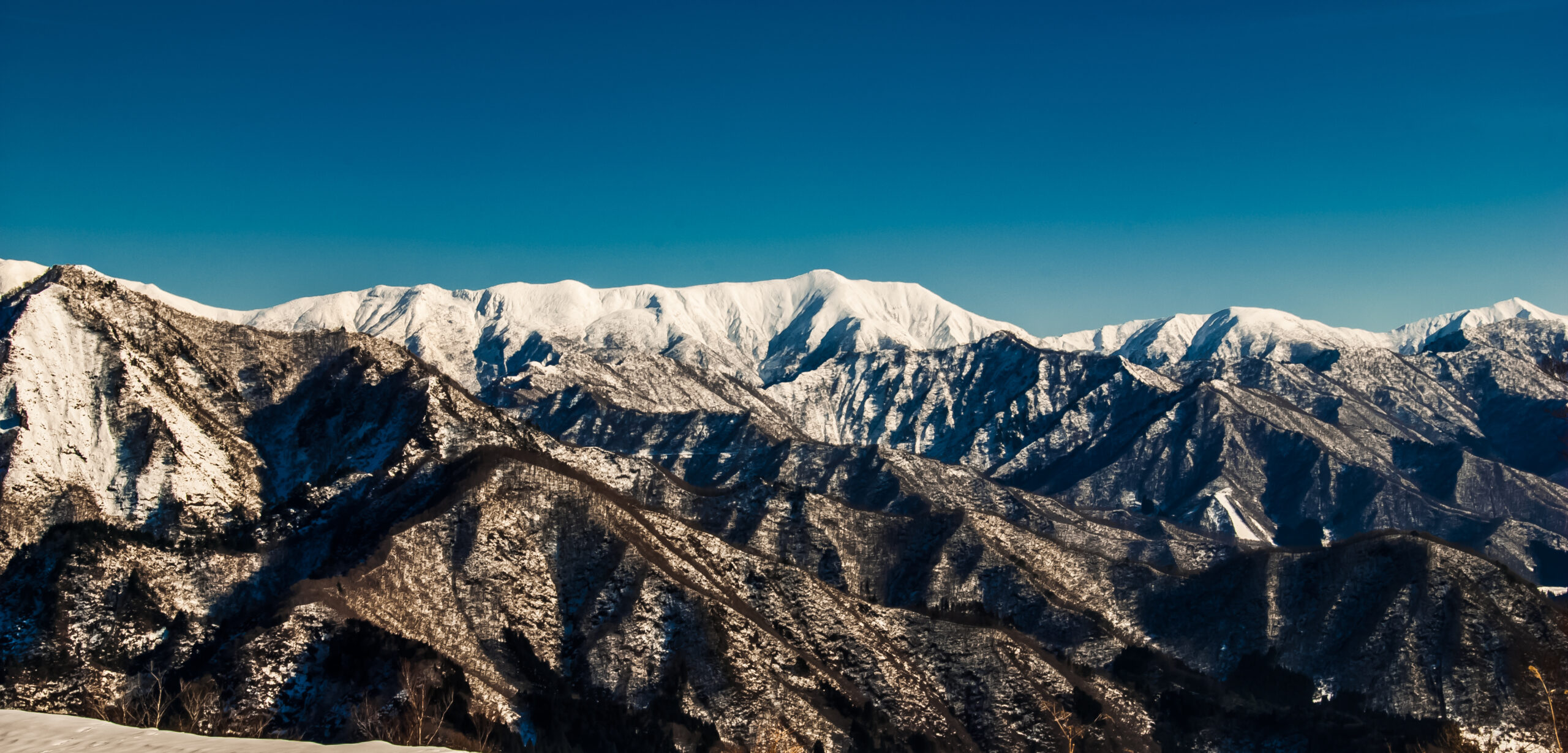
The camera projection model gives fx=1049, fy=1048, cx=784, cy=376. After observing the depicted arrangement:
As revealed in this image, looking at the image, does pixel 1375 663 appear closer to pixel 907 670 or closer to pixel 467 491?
pixel 907 670

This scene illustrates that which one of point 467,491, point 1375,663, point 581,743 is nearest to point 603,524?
point 467,491

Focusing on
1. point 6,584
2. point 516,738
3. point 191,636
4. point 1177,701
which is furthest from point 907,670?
point 6,584

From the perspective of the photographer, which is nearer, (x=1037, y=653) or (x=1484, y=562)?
(x=1037, y=653)

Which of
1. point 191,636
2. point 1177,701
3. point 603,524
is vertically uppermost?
point 603,524

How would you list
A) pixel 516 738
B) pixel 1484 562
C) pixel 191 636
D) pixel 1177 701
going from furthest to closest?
pixel 1484 562 < pixel 1177 701 < pixel 191 636 < pixel 516 738

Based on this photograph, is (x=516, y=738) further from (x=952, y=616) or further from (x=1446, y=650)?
(x=1446, y=650)

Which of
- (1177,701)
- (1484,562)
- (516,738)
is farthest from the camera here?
(1484,562)

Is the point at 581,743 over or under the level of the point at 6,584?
under
